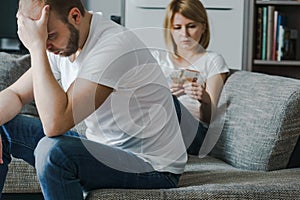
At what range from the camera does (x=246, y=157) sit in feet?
7.64

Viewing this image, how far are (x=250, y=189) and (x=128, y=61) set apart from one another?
487 millimetres

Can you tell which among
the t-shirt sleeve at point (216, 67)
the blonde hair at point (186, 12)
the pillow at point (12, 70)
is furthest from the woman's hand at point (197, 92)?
the pillow at point (12, 70)

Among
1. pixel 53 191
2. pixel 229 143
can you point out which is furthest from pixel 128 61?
pixel 229 143

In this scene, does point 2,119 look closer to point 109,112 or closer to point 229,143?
point 109,112

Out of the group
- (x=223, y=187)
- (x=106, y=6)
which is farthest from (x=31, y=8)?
(x=106, y=6)

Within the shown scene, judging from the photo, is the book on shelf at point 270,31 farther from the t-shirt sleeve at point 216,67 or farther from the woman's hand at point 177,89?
the woman's hand at point 177,89

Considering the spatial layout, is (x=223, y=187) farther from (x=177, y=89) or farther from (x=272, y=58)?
(x=272, y=58)

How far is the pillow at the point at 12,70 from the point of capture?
2.67m

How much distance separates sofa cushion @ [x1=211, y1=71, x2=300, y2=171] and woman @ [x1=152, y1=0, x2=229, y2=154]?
82 millimetres

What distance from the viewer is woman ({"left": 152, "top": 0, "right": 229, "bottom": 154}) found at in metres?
2.59

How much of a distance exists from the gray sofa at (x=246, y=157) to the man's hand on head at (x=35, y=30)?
1.39ft

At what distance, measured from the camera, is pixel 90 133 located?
2.01 metres

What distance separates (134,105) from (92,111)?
130mm

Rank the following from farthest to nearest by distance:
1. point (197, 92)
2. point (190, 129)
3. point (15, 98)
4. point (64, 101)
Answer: point (197, 92), point (190, 129), point (15, 98), point (64, 101)
